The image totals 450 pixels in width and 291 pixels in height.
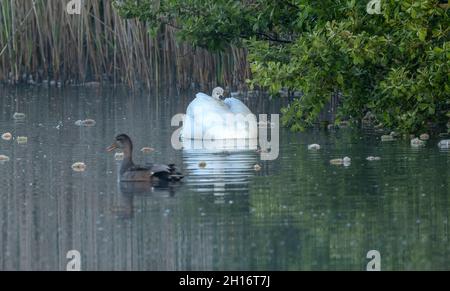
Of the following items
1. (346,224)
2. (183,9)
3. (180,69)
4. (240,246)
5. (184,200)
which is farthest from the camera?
(180,69)

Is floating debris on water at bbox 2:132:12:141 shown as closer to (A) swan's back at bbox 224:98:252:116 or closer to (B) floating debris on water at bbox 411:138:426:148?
(A) swan's back at bbox 224:98:252:116

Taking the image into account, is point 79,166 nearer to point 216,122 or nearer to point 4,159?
point 4,159

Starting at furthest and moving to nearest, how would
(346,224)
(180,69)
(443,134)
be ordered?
(180,69) → (443,134) → (346,224)

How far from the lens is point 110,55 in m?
26.7

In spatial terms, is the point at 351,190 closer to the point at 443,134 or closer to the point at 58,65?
the point at 443,134

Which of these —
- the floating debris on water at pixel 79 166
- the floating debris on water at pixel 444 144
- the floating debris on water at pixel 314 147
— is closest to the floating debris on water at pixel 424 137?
the floating debris on water at pixel 444 144

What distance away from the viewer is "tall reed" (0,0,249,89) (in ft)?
84.2

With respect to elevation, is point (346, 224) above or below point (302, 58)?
below

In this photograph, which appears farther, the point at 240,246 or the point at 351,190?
the point at 351,190

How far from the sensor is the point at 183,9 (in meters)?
18.8

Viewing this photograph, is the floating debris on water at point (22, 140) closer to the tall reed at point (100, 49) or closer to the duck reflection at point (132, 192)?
the duck reflection at point (132, 192)

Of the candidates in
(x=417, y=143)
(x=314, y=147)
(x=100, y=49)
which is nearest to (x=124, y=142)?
(x=314, y=147)
